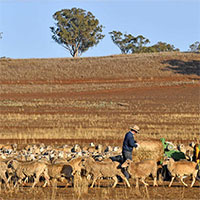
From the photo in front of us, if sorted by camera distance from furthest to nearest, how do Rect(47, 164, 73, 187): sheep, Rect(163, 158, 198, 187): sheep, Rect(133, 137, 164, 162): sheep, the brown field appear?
the brown field
Rect(133, 137, 164, 162): sheep
Rect(47, 164, 73, 187): sheep
Rect(163, 158, 198, 187): sheep

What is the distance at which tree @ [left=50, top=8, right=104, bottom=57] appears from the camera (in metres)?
99.2

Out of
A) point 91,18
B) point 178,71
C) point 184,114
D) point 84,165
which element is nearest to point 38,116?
point 184,114

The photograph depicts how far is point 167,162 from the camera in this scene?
14508mm

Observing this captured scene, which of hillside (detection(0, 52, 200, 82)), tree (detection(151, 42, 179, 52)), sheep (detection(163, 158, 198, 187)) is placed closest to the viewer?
sheep (detection(163, 158, 198, 187))

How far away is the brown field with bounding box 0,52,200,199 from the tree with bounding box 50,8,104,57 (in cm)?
1513

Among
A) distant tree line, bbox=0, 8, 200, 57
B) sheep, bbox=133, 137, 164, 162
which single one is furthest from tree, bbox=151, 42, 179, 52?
sheep, bbox=133, 137, 164, 162

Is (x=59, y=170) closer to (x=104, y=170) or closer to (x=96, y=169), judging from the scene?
(x=96, y=169)

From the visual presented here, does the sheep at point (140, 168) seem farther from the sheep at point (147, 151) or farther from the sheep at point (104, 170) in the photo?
the sheep at point (147, 151)

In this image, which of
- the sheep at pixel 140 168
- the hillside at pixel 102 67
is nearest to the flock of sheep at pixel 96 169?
the sheep at pixel 140 168

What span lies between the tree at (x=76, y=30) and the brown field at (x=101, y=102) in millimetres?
15126

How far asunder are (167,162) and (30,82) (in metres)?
53.1

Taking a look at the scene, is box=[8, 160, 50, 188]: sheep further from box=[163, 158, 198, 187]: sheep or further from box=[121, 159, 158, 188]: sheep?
box=[163, 158, 198, 187]: sheep

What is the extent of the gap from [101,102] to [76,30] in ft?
182

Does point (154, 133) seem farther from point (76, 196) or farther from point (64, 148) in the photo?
point (76, 196)
